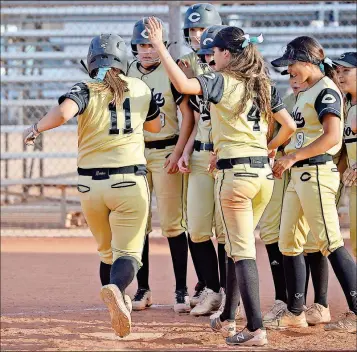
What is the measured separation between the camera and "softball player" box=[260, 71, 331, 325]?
230 inches

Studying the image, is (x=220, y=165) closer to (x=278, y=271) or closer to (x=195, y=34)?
(x=278, y=271)

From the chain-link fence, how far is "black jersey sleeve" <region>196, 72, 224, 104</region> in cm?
495

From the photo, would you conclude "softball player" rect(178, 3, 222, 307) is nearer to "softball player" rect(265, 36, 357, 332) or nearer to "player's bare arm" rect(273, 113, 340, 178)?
"softball player" rect(265, 36, 357, 332)

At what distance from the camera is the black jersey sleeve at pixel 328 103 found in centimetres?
522

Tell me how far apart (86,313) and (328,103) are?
2.38 m

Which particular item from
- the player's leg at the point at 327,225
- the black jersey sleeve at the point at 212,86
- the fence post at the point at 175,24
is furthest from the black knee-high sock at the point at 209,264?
the fence post at the point at 175,24

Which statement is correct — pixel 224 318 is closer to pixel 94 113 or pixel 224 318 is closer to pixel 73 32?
pixel 94 113

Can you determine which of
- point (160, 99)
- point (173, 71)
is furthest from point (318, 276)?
point (173, 71)

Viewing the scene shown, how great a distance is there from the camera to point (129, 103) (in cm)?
511

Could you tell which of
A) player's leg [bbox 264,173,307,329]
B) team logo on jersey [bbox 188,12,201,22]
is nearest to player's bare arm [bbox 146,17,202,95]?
player's leg [bbox 264,173,307,329]

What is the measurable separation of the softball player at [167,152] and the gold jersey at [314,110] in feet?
3.13

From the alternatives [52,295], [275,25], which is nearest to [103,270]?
[52,295]

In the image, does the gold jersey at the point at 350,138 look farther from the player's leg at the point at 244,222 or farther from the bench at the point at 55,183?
the bench at the point at 55,183

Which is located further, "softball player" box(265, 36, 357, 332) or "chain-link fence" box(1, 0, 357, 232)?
"chain-link fence" box(1, 0, 357, 232)
